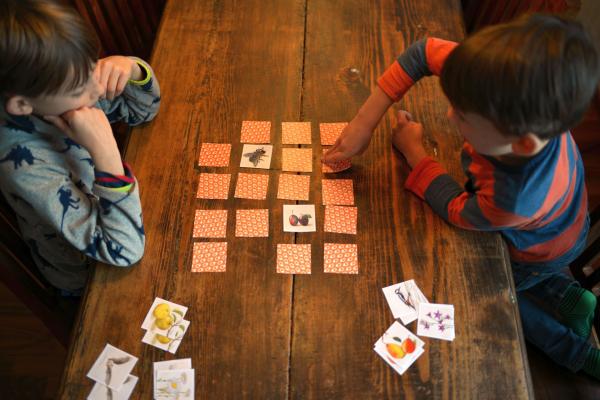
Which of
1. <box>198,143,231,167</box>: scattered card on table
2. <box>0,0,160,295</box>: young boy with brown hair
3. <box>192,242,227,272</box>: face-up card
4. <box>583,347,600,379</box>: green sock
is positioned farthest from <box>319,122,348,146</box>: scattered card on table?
<box>583,347,600,379</box>: green sock

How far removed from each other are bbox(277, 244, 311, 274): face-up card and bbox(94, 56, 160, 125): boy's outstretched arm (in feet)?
1.82

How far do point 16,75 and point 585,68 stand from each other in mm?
1023

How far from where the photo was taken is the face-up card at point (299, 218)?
3.53 ft

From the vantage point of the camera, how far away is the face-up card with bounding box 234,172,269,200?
1.13 metres

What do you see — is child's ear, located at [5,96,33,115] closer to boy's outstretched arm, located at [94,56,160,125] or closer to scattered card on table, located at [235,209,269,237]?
boy's outstretched arm, located at [94,56,160,125]

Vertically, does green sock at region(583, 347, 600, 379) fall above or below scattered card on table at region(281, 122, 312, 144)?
below

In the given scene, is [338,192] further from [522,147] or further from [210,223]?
[522,147]

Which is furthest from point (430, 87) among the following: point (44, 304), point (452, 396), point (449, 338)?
point (44, 304)

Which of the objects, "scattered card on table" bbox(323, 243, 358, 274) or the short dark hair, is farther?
Result: "scattered card on table" bbox(323, 243, 358, 274)

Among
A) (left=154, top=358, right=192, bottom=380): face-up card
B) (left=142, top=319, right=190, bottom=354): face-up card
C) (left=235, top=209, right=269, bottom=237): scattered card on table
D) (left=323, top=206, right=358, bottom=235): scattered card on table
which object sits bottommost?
(left=154, top=358, right=192, bottom=380): face-up card

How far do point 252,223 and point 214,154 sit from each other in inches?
9.6

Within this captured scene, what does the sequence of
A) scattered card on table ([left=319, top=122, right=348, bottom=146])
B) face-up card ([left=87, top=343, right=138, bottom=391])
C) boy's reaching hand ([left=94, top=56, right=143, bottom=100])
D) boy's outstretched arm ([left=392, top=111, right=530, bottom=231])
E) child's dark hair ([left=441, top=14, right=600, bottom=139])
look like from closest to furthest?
1. child's dark hair ([left=441, top=14, right=600, bottom=139])
2. face-up card ([left=87, top=343, right=138, bottom=391])
3. boy's outstretched arm ([left=392, top=111, right=530, bottom=231])
4. boy's reaching hand ([left=94, top=56, right=143, bottom=100])
5. scattered card on table ([left=319, top=122, right=348, bottom=146])

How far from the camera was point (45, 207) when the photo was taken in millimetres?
944

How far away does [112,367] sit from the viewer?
0.90m
